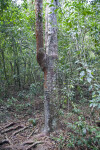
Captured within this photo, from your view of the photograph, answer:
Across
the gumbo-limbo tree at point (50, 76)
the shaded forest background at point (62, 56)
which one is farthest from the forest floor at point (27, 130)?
the gumbo-limbo tree at point (50, 76)

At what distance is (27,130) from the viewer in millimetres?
3975

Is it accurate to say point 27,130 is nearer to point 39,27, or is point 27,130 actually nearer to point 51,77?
point 51,77

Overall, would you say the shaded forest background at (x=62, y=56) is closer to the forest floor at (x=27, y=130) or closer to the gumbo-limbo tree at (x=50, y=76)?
the forest floor at (x=27, y=130)

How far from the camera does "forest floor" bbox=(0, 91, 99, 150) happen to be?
10.3ft

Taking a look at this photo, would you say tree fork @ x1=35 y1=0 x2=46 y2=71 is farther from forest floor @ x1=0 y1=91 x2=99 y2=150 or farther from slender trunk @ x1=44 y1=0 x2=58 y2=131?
forest floor @ x1=0 y1=91 x2=99 y2=150

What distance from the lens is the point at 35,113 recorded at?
508 cm

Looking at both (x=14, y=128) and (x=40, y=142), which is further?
(x=14, y=128)

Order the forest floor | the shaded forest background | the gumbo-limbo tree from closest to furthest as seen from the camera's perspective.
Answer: the shaded forest background, the forest floor, the gumbo-limbo tree

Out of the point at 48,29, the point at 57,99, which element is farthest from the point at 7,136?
the point at 48,29

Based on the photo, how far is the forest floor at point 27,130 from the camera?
314cm

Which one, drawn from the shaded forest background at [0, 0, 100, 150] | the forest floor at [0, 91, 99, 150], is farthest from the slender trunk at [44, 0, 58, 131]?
the forest floor at [0, 91, 99, 150]

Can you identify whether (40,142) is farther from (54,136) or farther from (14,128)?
(14,128)

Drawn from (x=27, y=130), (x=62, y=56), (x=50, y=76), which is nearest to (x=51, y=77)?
(x=50, y=76)

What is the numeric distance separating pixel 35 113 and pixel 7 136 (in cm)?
161
